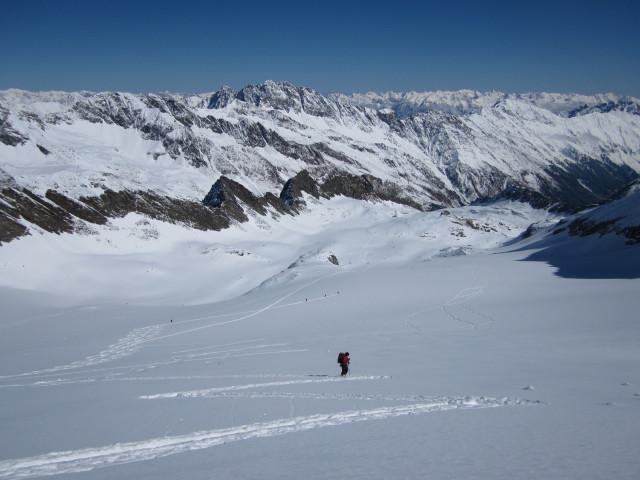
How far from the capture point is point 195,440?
9.51 metres

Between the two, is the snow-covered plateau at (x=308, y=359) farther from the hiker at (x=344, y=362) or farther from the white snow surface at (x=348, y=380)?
the hiker at (x=344, y=362)

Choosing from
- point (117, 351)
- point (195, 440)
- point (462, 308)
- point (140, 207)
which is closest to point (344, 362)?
point (195, 440)

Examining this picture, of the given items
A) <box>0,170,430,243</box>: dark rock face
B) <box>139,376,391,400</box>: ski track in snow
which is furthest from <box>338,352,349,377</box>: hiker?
<box>0,170,430,243</box>: dark rock face

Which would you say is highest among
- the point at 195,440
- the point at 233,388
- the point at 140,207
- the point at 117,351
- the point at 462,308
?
the point at 140,207

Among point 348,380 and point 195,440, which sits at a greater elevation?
point 195,440

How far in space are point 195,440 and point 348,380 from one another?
22.6ft

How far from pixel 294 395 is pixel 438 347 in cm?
922

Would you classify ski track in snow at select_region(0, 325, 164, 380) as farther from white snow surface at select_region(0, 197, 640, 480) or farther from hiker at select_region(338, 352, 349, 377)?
hiker at select_region(338, 352, 349, 377)

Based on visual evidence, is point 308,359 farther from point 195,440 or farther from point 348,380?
point 195,440

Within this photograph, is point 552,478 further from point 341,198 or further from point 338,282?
point 341,198

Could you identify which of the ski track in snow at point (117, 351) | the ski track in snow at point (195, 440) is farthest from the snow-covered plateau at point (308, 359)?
the ski track in snow at point (117, 351)

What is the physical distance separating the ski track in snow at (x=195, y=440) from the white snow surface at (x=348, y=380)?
50 millimetres

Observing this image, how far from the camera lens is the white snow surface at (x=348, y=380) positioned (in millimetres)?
7945

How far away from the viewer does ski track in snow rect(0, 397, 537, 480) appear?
8.46 meters
